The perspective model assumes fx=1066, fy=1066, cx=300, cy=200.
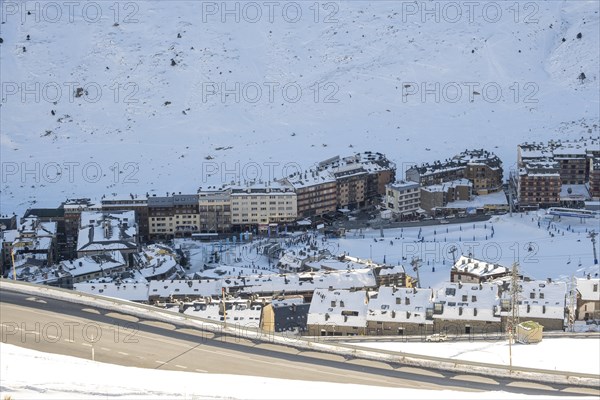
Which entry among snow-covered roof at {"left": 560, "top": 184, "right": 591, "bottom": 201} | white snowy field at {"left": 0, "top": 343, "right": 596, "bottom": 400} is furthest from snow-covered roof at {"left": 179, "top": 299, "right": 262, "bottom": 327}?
snow-covered roof at {"left": 560, "top": 184, "right": 591, "bottom": 201}

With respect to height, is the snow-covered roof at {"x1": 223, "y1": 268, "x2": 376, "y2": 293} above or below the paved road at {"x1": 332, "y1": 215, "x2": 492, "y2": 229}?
below

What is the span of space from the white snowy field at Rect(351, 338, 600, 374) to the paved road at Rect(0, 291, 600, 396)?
14.5 feet

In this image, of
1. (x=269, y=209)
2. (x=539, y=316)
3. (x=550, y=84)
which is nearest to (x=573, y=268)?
(x=539, y=316)

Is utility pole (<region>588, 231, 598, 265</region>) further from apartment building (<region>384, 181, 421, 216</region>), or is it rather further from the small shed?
the small shed

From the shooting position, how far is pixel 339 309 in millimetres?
47938

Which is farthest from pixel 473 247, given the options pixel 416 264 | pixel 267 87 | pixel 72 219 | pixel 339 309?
pixel 267 87

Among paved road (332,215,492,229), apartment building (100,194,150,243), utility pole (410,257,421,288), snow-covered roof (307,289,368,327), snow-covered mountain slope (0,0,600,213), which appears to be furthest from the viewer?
snow-covered mountain slope (0,0,600,213)

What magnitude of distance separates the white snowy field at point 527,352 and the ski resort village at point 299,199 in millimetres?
170

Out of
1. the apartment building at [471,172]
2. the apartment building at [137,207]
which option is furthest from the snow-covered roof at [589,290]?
the apartment building at [137,207]

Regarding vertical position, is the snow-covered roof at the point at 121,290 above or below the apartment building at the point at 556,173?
below

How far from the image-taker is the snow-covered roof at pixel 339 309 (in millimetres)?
47250

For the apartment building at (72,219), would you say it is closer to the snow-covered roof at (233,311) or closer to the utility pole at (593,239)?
the snow-covered roof at (233,311)

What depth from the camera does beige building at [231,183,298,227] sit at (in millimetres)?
76750

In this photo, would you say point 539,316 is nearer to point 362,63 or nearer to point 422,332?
point 422,332
